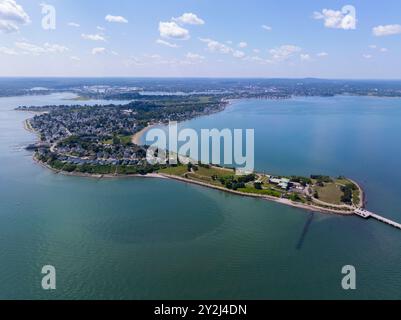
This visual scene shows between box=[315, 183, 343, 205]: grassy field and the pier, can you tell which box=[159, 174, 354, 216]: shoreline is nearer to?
the pier

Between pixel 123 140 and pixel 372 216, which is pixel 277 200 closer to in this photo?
pixel 372 216

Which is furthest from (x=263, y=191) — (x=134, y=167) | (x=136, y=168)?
(x=134, y=167)

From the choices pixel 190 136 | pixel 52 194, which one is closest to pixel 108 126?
pixel 190 136

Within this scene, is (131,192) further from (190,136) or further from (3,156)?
(190,136)

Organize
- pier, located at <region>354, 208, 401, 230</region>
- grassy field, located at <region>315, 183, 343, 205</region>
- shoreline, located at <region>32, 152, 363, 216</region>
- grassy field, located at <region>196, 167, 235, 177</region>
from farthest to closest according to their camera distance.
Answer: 1. grassy field, located at <region>196, 167, 235, 177</region>
2. grassy field, located at <region>315, 183, 343, 205</region>
3. shoreline, located at <region>32, 152, 363, 216</region>
4. pier, located at <region>354, 208, 401, 230</region>
